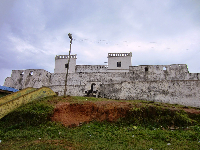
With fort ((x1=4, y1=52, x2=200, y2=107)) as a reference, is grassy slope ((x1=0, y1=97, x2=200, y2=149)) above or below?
below

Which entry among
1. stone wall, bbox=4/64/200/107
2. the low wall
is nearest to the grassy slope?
the low wall

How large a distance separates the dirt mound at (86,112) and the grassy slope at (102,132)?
0.41 metres

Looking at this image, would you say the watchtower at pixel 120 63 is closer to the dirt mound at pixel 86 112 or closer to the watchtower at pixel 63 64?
the watchtower at pixel 63 64

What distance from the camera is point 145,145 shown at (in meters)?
6.47

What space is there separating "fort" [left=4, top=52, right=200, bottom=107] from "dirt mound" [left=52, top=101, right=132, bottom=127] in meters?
6.07

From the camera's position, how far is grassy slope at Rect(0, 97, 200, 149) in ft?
21.3

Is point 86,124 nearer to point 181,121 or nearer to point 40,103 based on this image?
point 40,103

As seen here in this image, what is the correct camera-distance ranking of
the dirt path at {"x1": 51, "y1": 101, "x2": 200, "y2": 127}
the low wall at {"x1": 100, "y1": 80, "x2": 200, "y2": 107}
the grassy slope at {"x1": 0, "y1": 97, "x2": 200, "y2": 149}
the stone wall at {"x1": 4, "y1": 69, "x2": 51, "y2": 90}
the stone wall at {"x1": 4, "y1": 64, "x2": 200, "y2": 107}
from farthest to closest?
the stone wall at {"x1": 4, "y1": 69, "x2": 51, "y2": 90} < the stone wall at {"x1": 4, "y1": 64, "x2": 200, "y2": 107} < the low wall at {"x1": 100, "y1": 80, "x2": 200, "y2": 107} < the dirt path at {"x1": 51, "y1": 101, "x2": 200, "y2": 127} < the grassy slope at {"x1": 0, "y1": 97, "x2": 200, "y2": 149}

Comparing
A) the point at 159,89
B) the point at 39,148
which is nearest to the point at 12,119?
the point at 39,148

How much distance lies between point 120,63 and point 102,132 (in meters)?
17.9

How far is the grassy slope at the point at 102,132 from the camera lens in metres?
6.48

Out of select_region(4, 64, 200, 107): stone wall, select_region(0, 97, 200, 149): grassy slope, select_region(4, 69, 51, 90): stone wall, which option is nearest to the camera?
select_region(0, 97, 200, 149): grassy slope

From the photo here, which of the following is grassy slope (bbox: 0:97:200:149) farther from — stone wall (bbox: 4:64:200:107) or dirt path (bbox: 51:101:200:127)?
stone wall (bbox: 4:64:200:107)

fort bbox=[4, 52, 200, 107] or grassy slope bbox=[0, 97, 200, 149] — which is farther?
fort bbox=[4, 52, 200, 107]
